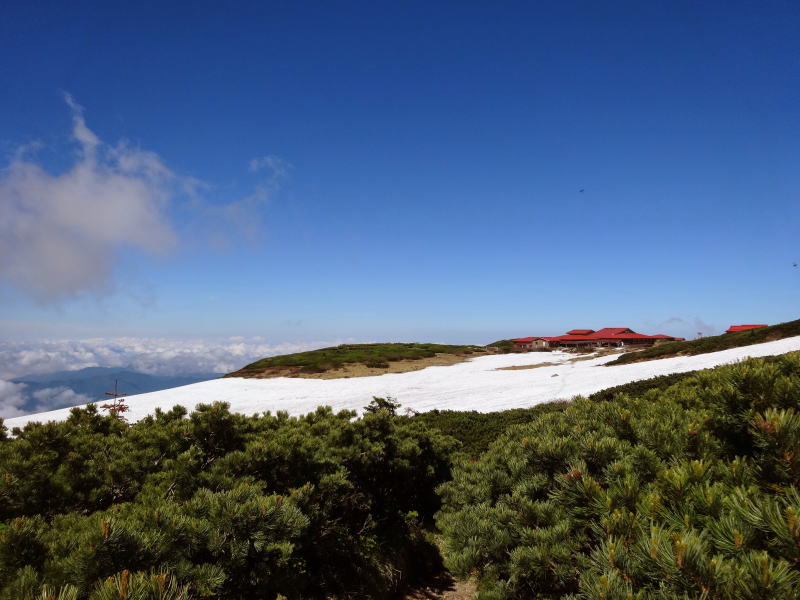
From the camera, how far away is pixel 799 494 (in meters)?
2.71

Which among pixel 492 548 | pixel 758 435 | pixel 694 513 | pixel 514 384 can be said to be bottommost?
pixel 514 384

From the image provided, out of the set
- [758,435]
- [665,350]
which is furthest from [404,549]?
[665,350]

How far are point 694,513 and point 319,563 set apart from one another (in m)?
5.55

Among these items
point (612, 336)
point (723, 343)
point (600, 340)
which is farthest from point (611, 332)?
point (723, 343)

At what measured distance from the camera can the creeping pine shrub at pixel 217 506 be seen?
3.24 m

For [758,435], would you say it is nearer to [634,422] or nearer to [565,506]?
[634,422]

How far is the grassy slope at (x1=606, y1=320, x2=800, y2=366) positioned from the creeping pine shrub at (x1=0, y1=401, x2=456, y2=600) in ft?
114

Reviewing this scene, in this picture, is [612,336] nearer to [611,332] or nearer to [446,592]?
[611,332]

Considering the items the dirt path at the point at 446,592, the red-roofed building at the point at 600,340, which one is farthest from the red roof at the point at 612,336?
the dirt path at the point at 446,592

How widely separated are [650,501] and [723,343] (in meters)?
43.3

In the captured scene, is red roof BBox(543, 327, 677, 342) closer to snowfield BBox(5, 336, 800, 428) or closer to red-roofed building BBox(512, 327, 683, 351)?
red-roofed building BBox(512, 327, 683, 351)

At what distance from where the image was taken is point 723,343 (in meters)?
35.7

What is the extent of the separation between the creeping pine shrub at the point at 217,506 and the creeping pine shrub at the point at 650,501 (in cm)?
220

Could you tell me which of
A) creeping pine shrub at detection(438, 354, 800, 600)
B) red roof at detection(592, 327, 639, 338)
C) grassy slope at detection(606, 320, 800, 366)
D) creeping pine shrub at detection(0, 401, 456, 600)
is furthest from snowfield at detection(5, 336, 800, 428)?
red roof at detection(592, 327, 639, 338)
